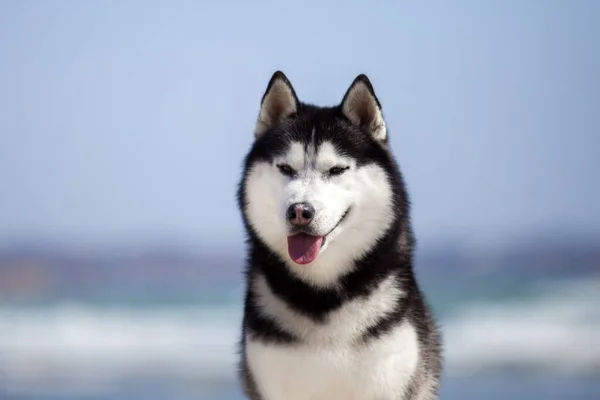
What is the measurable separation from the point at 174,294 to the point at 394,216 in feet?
49.0

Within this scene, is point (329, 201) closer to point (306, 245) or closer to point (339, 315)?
point (306, 245)

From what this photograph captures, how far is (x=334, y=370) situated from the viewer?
3.86 m

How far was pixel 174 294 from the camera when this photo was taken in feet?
61.1

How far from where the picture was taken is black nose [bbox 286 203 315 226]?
12.6ft

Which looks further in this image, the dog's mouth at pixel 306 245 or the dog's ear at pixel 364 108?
the dog's ear at pixel 364 108

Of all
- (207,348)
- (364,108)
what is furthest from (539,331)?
(364,108)

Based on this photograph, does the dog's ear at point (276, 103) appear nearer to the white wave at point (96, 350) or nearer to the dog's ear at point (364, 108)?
the dog's ear at point (364, 108)

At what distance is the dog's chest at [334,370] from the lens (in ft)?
12.7

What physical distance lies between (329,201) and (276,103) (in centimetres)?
68

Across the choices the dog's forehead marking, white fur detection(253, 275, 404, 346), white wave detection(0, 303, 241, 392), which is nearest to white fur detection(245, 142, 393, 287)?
the dog's forehead marking

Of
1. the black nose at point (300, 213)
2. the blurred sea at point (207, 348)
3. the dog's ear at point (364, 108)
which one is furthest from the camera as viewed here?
the blurred sea at point (207, 348)

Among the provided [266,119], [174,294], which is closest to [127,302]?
[174,294]

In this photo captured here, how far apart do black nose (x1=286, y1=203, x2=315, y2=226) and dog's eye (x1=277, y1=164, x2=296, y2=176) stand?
0.24m

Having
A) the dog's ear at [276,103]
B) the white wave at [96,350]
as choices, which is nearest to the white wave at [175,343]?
the white wave at [96,350]
